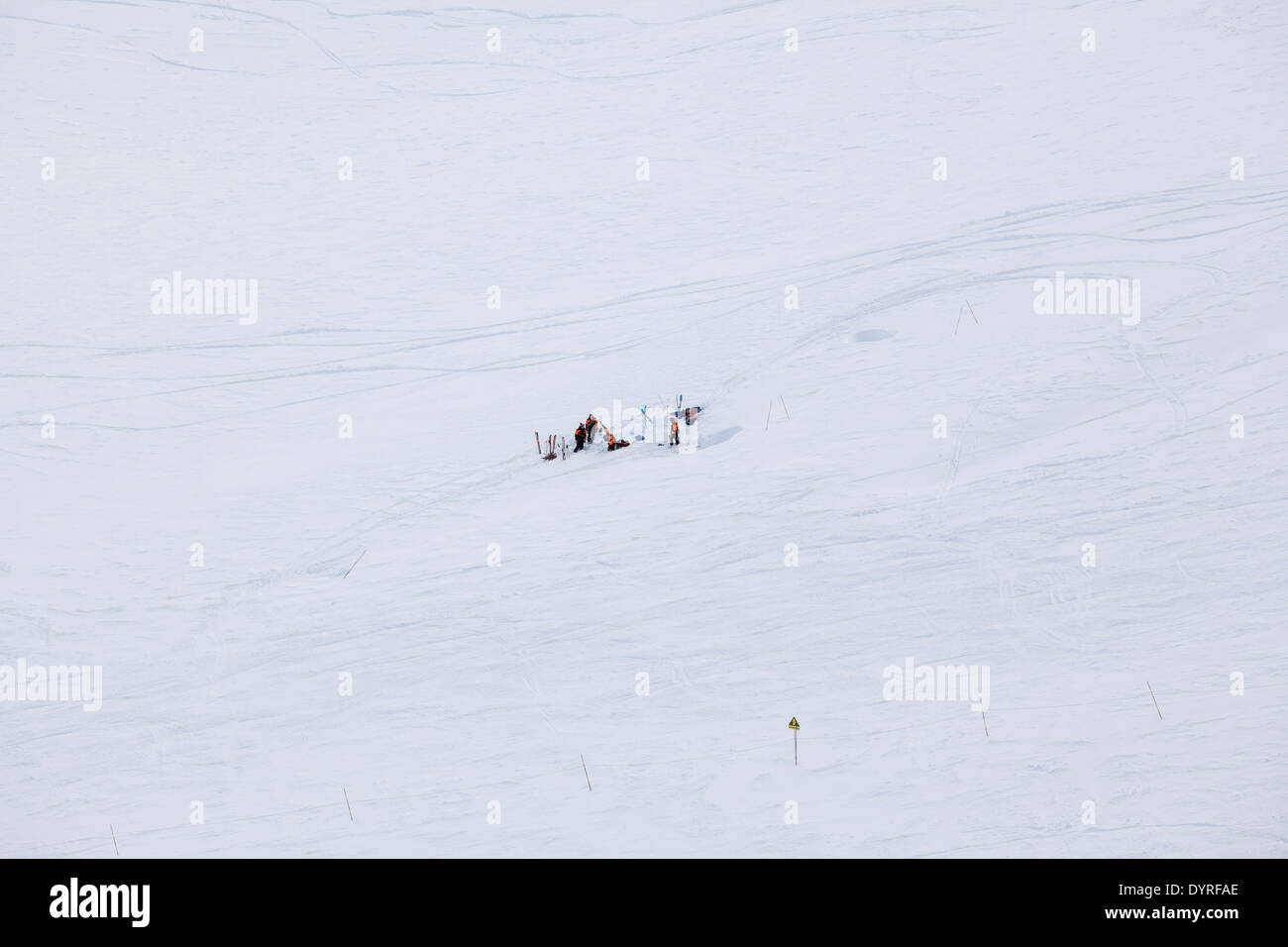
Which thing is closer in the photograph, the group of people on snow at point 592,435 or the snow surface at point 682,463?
the snow surface at point 682,463

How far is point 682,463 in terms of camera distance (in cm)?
1797

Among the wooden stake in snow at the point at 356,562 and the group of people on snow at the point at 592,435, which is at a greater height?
the group of people on snow at the point at 592,435

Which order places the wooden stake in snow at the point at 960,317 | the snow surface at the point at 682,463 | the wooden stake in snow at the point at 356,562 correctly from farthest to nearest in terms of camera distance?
1. the wooden stake in snow at the point at 960,317
2. the wooden stake in snow at the point at 356,562
3. the snow surface at the point at 682,463

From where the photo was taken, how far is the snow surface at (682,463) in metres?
13.0

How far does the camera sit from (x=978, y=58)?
32.1m

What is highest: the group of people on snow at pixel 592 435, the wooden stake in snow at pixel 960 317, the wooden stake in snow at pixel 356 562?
the wooden stake in snow at pixel 960 317

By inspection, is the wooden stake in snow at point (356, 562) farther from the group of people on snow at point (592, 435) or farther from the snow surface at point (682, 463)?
the group of people on snow at point (592, 435)

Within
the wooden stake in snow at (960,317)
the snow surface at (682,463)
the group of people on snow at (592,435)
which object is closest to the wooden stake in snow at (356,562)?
the snow surface at (682,463)

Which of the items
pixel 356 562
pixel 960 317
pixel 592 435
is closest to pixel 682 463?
pixel 592 435

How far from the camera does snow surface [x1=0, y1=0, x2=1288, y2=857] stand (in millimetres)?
12984

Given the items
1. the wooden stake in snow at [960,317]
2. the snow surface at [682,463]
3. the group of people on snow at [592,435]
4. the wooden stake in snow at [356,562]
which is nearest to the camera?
the snow surface at [682,463]

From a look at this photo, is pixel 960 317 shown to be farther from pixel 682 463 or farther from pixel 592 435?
pixel 592 435

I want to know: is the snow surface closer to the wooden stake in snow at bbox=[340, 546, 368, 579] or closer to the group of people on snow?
the wooden stake in snow at bbox=[340, 546, 368, 579]

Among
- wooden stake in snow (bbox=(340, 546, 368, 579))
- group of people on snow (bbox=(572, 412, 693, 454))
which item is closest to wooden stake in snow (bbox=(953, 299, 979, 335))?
group of people on snow (bbox=(572, 412, 693, 454))
